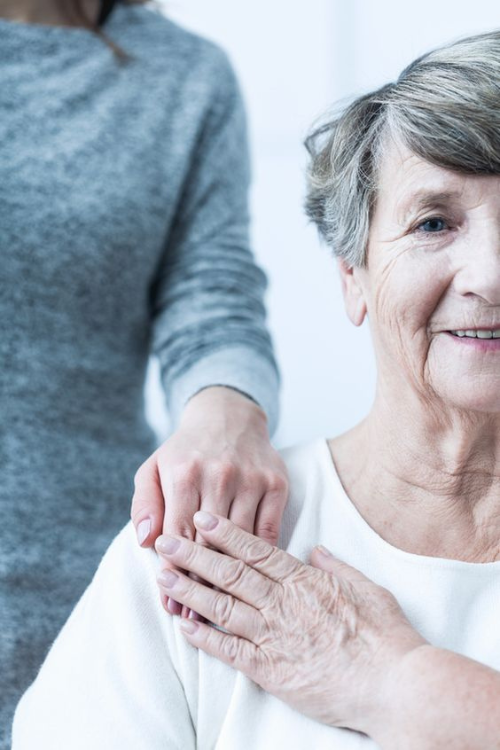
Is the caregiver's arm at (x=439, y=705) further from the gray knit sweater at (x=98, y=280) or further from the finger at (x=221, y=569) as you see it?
the gray knit sweater at (x=98, y=280)

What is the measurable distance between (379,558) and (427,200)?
482 millimetres

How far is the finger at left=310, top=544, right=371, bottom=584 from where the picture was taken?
122 centimetres

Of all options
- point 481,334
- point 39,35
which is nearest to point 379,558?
point 481,334

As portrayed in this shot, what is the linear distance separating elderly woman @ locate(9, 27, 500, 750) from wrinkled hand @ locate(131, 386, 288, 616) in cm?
4

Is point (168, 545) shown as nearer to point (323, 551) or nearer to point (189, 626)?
point (189, 626)

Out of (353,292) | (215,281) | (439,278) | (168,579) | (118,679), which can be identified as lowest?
(118,679)

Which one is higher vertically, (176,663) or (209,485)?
(209,485)

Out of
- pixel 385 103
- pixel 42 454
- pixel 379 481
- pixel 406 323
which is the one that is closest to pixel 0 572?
pixel 42 454

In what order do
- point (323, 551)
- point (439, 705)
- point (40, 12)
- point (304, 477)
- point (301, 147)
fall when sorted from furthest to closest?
point (301, 147) → point (40, 12) → point (304, 477) → point (323, 551) → point (439, 705)

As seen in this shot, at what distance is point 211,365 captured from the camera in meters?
1.53

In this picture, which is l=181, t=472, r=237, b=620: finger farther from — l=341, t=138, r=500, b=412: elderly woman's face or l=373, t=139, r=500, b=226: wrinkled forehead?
l=373, t=139, r=500, b=226: wrinkled forehead

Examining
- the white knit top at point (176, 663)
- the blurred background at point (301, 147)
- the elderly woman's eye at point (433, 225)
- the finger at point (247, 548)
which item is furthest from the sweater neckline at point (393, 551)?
the blurred background at point (301, 147)

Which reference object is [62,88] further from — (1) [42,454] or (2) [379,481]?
(2) [379,481]

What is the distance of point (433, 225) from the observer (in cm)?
123
